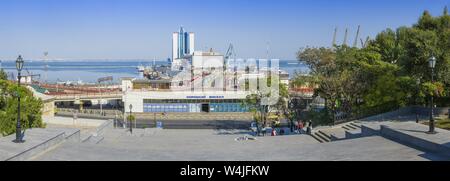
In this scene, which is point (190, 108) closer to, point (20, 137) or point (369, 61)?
point (369, 61)

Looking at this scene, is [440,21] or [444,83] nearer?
[444,83]

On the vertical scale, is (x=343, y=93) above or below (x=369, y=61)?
below

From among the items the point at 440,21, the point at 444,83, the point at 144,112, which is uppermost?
the point at 440,21

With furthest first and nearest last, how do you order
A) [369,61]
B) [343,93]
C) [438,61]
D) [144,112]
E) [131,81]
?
[131,81] → [144,112] → [369,61] → [343,93] → [438,61]

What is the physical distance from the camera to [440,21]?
30984 mm

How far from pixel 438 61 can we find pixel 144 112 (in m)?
42.1
